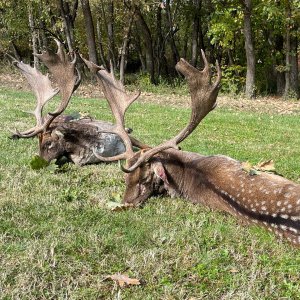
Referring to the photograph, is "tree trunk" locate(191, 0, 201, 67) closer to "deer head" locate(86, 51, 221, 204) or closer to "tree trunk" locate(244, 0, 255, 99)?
"tree trunk" locate(244, 0, 255, 99)

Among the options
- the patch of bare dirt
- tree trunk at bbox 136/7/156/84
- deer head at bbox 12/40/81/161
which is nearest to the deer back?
deer head at bbox 12/40/81/161

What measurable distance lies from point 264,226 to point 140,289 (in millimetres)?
1539

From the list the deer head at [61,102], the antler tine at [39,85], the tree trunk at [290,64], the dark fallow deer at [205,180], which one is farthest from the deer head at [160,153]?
the tree trunk at [290,64]

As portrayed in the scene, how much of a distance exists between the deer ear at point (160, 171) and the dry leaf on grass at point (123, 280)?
199cm

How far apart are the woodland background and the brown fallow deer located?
44.0 feet

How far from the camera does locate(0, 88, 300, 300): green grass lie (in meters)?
3.50

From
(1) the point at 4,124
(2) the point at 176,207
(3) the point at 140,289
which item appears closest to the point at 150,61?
(1) the point at 4,124

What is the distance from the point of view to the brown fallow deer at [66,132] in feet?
23.1

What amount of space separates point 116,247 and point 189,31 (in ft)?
95.8

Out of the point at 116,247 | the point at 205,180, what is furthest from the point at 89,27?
the point at 116,247

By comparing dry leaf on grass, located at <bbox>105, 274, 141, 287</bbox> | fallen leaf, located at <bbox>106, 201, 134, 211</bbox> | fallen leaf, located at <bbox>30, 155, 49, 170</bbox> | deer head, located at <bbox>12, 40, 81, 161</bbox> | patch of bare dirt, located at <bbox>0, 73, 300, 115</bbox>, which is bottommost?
patch of bare dirt, located at <bbox>0, 73, 300, 115</bbox>

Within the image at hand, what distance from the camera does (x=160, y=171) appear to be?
218 inches

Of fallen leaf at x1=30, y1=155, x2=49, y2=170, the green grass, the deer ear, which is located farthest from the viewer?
fallen leaf at x1=30, y1=155, x2=49, y2=170

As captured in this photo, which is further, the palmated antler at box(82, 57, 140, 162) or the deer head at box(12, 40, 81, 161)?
the deer head at box(12, 40, 81, 161)
